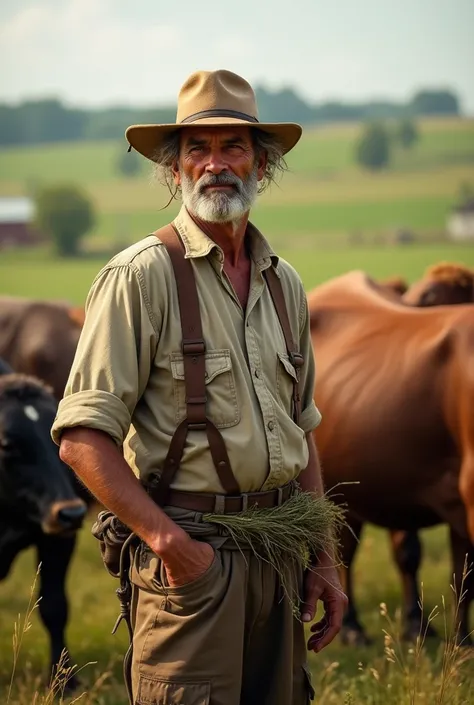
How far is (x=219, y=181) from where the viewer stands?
3.40 metres

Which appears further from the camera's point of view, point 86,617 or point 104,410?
point 86,617

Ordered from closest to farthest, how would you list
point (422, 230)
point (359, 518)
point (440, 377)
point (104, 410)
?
point (104, 410)
point (440, 377)
point (359, 518)
point (422, 230)

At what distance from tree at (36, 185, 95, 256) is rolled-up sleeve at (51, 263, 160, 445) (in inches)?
1107

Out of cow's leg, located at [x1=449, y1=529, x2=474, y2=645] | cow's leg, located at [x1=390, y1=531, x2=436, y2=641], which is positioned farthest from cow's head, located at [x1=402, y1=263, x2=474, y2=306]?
cow's leg, located at [x1=449, y1=529, x2=474, y2=645]

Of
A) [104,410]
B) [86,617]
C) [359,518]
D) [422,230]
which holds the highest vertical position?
[104,410]

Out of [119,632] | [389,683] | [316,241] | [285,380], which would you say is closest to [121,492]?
[285,380]

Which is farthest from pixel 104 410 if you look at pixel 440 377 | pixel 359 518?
pixel 359 518

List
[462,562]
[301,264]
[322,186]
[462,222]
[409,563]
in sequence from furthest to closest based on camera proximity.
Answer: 1. [322,186]
2. [462,222]
3. [301,264]
4. [409,563]
5. [462,562]

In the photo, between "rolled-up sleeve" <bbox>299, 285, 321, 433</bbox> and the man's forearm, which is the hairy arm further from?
"rolled-up sleeve" <bbox>299, 285, 321, 433</bbox>

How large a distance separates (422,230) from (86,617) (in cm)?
2813

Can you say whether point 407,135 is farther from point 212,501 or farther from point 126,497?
point 126,497

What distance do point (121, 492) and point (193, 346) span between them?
0.46 metres

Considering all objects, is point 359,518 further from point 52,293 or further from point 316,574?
point 52,293

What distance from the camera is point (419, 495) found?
633cm
